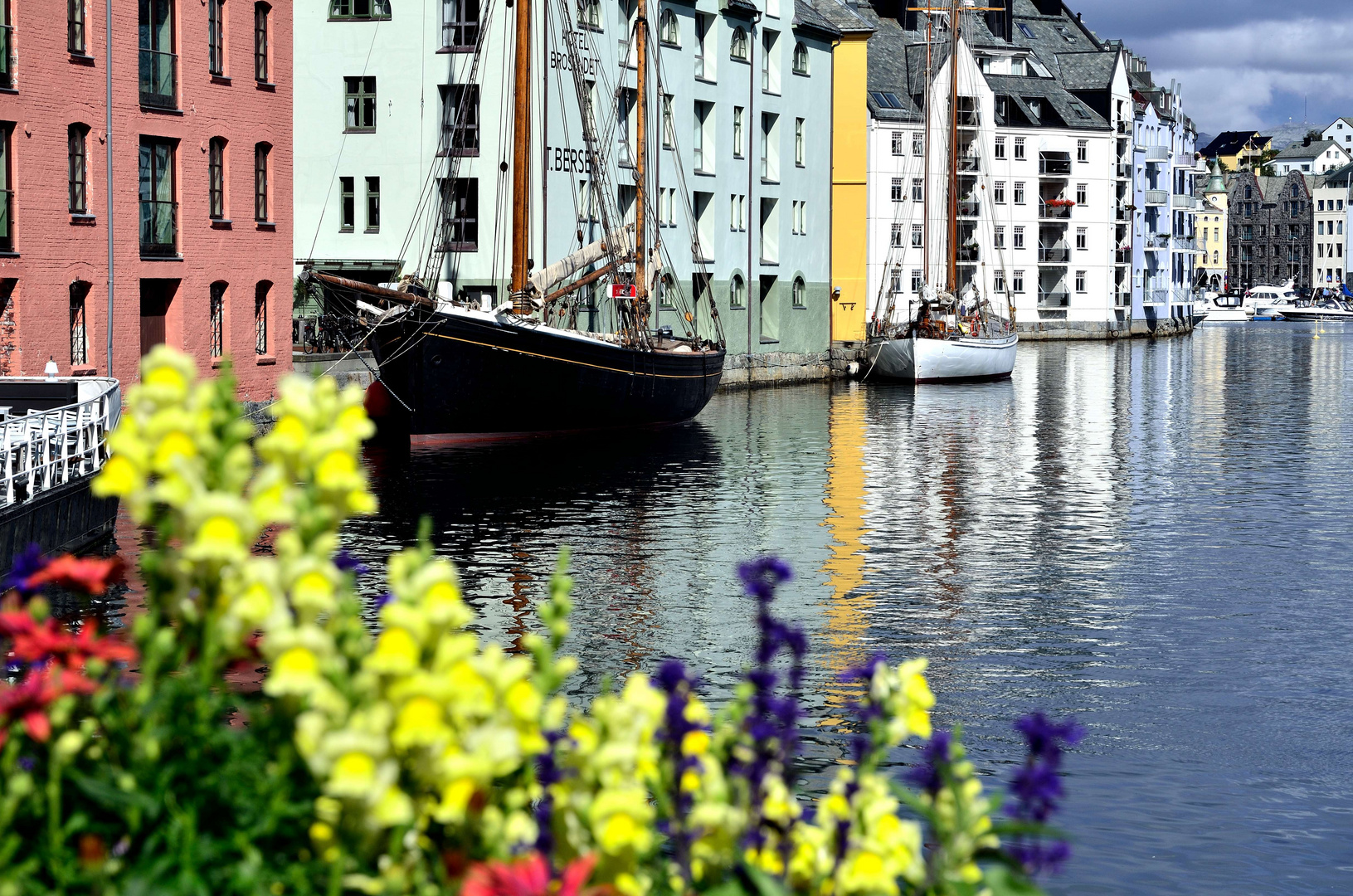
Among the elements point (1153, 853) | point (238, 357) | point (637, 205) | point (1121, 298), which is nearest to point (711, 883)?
point (1153, 853)

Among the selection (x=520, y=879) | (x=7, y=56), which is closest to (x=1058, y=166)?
(x=7, y=56)

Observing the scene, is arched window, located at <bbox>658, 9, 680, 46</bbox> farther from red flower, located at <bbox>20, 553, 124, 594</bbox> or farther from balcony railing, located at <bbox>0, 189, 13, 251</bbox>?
red flower, located at <bbox>20, 553, 124, 594</bbox>

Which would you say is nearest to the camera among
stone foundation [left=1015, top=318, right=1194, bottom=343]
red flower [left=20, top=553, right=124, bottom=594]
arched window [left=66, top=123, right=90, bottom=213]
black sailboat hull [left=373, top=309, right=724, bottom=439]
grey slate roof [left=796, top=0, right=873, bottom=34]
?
red flower [left=20, top=553, right=124, bottom=594]

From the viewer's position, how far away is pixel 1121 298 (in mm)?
138625

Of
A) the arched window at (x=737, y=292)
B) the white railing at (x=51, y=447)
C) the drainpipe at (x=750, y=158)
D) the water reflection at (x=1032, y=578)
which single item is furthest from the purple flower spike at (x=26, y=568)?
the drainpipe at (x=750, y=158)

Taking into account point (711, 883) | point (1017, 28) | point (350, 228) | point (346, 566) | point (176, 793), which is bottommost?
point (711, 883)

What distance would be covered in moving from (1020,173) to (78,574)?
130 metres

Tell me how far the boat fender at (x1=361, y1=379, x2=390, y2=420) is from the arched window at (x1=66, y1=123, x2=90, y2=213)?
10.6 m

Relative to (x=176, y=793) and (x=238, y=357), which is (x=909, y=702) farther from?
(x=238, y=357)

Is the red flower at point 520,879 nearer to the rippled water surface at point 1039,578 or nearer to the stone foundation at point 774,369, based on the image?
the rippled water surface at point 1039,578

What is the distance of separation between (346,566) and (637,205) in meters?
50.6

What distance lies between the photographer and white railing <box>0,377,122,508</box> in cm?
2248

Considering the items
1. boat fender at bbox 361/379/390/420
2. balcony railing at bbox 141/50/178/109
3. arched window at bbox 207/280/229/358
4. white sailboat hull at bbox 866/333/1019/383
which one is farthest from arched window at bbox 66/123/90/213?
white sailboat hull at bbox 866/333/1019/383

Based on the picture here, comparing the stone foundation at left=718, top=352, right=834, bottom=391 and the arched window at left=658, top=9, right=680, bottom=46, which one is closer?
the arched window at left=658, top=9, right=680, bottom=46
